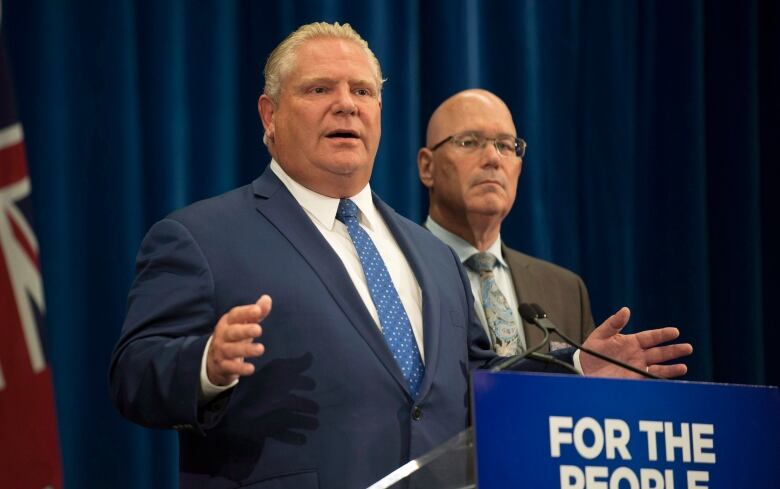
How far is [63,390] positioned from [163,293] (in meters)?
1.19

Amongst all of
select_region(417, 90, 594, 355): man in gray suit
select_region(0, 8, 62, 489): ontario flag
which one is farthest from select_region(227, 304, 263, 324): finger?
select_region(417, 90, 594, 355): man in gray suit

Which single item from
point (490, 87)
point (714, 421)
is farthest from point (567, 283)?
point (714, 421)

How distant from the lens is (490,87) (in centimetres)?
410

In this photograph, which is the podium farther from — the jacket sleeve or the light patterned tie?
the light patterned tie

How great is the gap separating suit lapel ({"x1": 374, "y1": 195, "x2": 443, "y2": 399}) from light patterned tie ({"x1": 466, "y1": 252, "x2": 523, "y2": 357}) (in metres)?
0.70

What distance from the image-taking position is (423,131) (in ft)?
12.9

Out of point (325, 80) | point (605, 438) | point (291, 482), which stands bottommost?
point (291, 482)

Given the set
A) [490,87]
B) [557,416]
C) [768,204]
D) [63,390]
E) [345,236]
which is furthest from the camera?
[768,204]

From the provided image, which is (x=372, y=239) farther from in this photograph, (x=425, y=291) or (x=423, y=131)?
(x=423, y=131)

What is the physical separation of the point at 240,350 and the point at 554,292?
5.78 feet

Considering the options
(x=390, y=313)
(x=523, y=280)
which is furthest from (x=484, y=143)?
(x=390, y=313)

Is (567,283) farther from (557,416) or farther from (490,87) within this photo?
(557,416)

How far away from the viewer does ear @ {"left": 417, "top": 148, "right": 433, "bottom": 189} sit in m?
3.52

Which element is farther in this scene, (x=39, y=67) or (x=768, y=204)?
(x=768, y=204)
